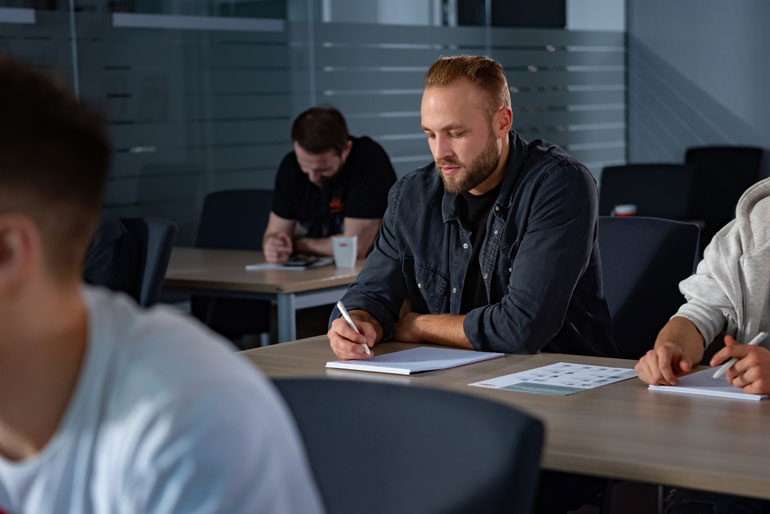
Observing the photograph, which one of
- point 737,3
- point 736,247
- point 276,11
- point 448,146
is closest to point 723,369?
point 736,247

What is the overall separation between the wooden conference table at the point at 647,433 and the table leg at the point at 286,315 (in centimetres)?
150

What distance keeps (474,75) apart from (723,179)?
5293mm

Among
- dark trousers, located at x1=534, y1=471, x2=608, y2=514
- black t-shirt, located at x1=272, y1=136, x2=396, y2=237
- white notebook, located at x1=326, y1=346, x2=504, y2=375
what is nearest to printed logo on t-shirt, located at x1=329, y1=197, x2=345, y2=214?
black t-shirt, located at x1=272, y1=136, x2=396, y2=237

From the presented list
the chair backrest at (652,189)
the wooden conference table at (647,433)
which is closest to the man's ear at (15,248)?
the wooden conference table at (647,433)

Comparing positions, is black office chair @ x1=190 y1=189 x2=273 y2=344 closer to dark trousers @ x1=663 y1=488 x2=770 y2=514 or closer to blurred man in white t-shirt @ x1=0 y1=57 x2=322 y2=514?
dark trousers @ x1=663 y1=488 x2=770 y2=514

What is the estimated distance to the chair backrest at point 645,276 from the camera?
261 cm

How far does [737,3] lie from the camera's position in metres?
7.81

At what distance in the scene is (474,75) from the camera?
2562mm

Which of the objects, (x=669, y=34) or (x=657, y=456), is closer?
(x=657, y=456)

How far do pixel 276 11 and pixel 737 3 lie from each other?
3.72 metres

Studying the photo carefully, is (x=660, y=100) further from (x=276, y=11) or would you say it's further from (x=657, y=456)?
(x=657, y=456)

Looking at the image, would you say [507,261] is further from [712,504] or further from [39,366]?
[39,366]

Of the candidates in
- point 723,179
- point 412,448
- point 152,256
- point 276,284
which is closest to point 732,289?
point 412,448

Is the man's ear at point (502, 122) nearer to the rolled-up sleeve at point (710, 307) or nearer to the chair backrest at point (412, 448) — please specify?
the rolled-up sleeve at point (710, 307)
